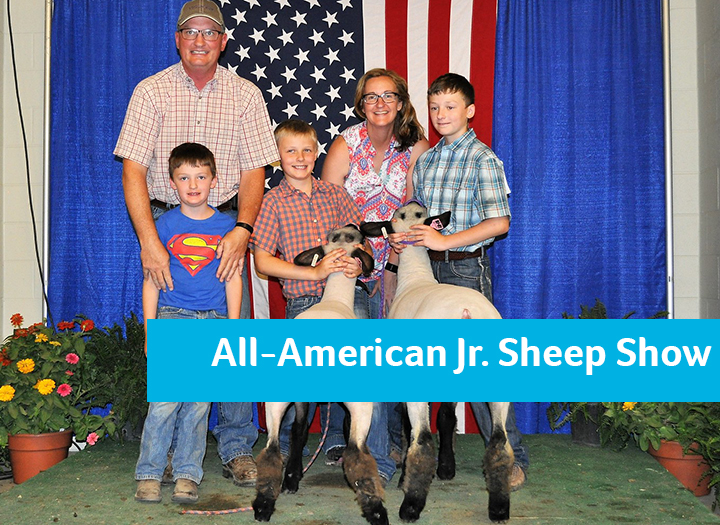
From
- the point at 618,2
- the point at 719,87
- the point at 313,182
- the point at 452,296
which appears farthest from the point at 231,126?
the point at 719,87

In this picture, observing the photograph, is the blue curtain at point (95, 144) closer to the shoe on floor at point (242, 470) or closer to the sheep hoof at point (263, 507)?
the shoe on floor at point (242, 470)

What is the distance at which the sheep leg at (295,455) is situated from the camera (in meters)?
3.14

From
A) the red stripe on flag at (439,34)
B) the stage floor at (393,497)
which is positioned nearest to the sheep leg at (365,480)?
the stage floor at (393,497)

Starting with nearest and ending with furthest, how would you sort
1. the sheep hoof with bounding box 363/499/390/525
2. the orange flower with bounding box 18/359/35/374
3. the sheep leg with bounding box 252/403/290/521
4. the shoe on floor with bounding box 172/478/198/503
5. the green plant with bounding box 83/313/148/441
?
the sheep hoof with bounding box 363/499/390/525 < the sheep leg with bounding box 252/403/290/521 < the shoe on floor with bounding box 172/478/198/503 < the orange flower with bounding box 18/359/35/374 < the green plant with bounding box 83/313/148/441

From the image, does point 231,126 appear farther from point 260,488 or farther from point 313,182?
point 260,488

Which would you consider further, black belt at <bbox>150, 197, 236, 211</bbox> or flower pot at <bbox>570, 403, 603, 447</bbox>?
flower pot at <bbox>570, 403, 603, 447</bbox>

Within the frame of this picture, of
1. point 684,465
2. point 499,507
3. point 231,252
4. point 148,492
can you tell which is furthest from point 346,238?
point 684,465

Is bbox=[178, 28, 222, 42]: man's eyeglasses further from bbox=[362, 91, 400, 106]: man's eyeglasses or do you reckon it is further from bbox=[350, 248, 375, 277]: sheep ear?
bbox=[350, 248, 375, 277]: sheep ear

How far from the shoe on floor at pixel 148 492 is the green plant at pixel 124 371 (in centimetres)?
103

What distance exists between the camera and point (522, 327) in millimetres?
2871

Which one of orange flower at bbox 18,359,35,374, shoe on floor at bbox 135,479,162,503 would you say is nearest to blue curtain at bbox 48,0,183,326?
orange flower at bbox 18,359,35,374

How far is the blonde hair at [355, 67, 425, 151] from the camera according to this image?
11.5 ft

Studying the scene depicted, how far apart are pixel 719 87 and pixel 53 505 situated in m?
4.38

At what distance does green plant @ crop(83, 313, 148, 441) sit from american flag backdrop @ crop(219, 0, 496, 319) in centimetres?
80
